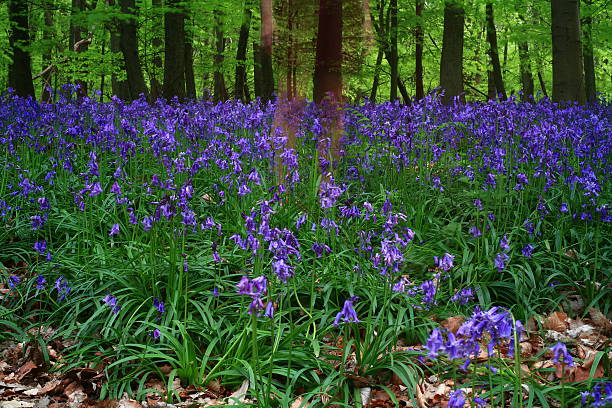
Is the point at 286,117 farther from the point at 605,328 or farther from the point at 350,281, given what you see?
the point at 605,328

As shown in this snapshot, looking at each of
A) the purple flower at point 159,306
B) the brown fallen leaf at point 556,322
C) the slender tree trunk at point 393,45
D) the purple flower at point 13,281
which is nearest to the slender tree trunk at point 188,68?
the slender tree trunk at point 393,45

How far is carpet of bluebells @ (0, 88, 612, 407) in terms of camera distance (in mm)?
2553

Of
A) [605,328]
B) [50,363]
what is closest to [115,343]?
[50,363]

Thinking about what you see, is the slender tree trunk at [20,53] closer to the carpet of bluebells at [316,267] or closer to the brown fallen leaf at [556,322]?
the carpet of bluebells at [316,267]

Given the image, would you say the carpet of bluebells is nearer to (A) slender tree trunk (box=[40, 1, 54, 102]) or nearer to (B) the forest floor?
(B) the forest floor

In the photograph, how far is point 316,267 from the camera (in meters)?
3.79

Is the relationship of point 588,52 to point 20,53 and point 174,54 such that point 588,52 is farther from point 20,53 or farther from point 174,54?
point 20,53

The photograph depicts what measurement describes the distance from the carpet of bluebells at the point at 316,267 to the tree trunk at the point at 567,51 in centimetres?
253

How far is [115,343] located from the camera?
10.2ft

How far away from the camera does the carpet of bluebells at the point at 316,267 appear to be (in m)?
2.55

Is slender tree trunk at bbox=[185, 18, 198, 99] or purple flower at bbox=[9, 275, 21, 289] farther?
slender tree trunk at bbox=[185, 18, 198, 99]

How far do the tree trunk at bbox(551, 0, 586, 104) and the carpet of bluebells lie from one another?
2532 mm

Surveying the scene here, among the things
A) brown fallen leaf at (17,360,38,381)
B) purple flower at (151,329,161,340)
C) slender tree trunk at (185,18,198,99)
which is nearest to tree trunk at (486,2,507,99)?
slender tree trunk at (185,18,198,99)

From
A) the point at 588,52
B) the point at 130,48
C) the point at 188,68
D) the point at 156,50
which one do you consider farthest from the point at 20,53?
the point at 588,52
